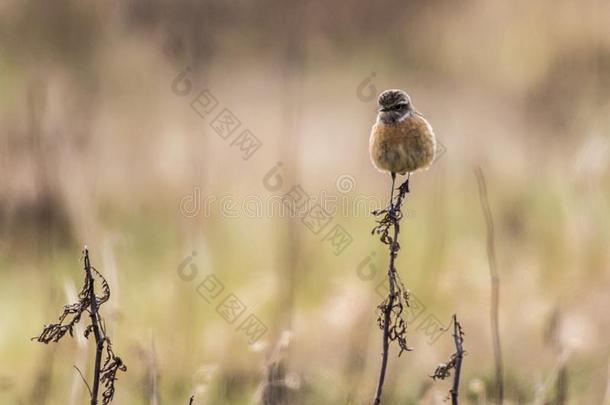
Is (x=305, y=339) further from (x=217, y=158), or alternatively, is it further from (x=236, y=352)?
(x=217, y=158)

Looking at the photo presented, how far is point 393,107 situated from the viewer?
335cm

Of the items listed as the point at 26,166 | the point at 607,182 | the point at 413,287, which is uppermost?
the point at 607,182

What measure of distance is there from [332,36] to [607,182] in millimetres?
3724

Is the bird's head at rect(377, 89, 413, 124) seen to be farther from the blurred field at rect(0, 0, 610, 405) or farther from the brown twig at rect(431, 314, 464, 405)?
the brown twig at rect(431, 314, 464, 405)

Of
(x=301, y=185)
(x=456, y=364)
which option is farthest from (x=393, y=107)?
(x=301, y=185)

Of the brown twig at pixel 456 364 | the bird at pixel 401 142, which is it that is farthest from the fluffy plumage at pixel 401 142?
the brown twig at pixel 456 364

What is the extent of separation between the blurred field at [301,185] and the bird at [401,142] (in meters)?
0.84

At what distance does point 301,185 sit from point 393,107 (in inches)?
135

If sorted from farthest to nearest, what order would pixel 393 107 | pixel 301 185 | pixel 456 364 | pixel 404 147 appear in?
pixel 301 185
pixel 393 107
pixel 404 147
pixel 456 364

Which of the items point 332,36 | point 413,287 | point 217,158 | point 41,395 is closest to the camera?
point 41,395

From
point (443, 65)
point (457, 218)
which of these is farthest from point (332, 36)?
point (457, 218)

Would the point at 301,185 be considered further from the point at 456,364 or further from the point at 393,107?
the point at 456,364

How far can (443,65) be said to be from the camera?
27.6 ft

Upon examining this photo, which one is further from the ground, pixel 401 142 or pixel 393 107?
pixel 393 107
